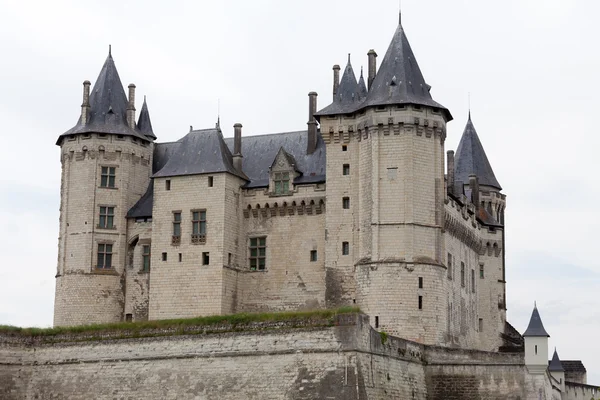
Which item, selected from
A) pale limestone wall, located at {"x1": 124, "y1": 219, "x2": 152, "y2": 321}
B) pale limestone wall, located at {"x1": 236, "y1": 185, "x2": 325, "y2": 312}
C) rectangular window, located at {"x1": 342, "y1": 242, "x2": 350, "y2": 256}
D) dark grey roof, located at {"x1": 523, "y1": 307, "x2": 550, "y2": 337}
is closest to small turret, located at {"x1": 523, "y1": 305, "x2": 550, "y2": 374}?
dark grey roof, located at {"x1": 523, "y1": 307, "x2": 550, "y2": 337}

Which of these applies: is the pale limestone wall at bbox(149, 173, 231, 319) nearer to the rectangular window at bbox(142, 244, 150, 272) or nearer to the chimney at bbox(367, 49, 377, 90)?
the rectangular window at bbox(142, 244, 150, 272)

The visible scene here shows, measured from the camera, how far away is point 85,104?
60938 mm

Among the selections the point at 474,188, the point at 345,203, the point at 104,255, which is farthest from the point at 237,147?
the point at 474,188

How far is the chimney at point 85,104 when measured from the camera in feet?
199

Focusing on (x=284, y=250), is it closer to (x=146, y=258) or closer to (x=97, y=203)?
(x=146, y=258)

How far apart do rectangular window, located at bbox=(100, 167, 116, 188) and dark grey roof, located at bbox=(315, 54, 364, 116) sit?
11407 mm

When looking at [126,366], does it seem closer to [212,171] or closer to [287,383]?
[287,383]

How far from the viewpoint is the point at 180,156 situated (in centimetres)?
5928

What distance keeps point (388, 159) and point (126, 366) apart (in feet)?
49.1

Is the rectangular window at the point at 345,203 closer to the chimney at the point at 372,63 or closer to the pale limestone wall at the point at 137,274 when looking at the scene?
the chimney at the point at 372,63

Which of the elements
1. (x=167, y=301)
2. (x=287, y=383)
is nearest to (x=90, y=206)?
(x=167, y=301)

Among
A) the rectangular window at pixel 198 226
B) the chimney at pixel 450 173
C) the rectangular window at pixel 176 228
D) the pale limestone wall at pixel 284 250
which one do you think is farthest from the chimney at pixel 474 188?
the rectangular window at pixel 176 228

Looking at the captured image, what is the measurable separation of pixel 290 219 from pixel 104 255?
386 inches

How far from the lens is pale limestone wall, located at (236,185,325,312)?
56.2m
